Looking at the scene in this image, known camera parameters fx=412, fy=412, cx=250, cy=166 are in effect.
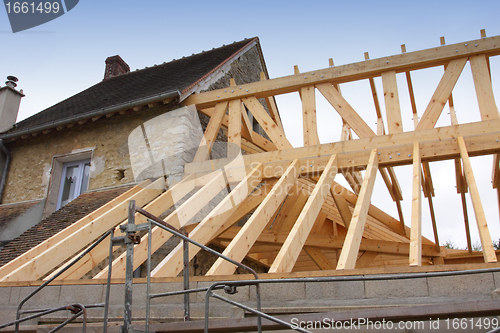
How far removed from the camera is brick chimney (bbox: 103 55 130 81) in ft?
41.7

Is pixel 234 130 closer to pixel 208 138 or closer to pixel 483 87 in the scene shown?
pixel 208 138

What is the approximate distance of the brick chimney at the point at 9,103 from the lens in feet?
28.5

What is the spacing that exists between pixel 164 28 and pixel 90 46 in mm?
1978

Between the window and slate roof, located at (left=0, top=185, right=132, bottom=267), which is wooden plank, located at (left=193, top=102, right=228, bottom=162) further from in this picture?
the window

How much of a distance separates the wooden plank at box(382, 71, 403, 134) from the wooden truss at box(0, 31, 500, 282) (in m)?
0.02

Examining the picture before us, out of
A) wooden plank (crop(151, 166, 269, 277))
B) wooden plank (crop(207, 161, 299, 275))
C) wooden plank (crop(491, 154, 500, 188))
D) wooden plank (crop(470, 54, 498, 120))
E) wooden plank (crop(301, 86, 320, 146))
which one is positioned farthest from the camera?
wooden plank (crop(301, 86, 320, 146))

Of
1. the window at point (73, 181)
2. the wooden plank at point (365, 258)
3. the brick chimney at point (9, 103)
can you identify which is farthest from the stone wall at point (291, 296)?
the brick chimney at point (9, 103)

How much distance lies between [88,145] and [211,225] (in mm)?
4222

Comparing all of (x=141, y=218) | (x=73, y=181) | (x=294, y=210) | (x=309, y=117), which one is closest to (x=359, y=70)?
(x=309, y=117)

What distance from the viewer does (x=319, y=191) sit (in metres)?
4.88

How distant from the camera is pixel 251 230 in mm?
4457

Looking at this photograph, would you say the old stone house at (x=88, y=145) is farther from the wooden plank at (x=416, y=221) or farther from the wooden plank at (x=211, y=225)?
the wooden plank at (x=416, y=221)

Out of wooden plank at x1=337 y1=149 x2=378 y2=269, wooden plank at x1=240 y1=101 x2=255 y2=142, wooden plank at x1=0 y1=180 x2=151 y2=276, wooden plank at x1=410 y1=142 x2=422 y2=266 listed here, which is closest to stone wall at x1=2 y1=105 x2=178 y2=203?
→ wooden plank at x1=0 y1=180 x2=151 y2=276

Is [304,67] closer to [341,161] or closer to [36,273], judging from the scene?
[341,161]
